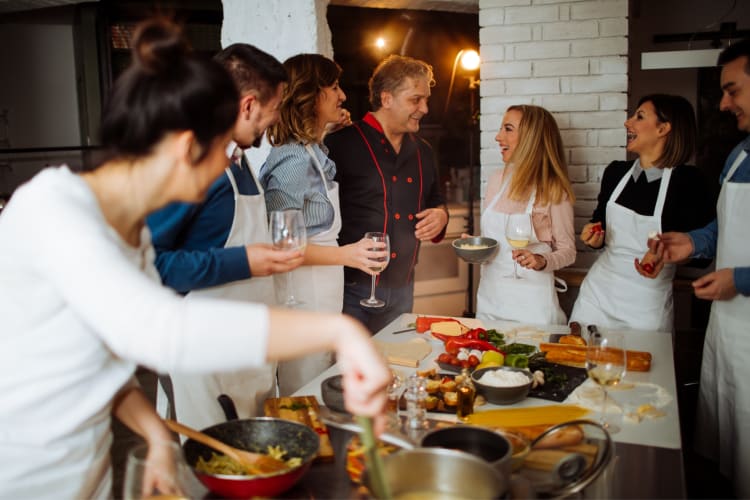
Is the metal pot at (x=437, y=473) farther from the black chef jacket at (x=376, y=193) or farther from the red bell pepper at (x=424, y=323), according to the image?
the black chef jacket at (x=376, y=193)

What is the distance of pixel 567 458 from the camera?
1439mm

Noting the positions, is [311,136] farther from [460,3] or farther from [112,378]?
[460,3]

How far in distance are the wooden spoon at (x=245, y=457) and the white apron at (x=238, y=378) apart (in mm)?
653

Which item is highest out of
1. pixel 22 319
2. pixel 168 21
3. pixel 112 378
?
pixel 168 21

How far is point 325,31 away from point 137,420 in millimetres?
3190

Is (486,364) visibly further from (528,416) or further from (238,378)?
(238,378)

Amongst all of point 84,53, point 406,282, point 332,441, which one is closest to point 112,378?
point 332,441

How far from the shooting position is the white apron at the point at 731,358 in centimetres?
260

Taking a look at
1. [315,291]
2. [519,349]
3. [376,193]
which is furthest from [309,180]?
[519,349]

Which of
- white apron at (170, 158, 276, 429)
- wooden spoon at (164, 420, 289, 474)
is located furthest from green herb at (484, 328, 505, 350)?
wooden spoon at (164, 420, 289, 474)

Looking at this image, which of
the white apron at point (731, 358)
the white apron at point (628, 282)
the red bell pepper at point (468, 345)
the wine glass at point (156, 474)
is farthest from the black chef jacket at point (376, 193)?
the wine glass at point (156, 474)

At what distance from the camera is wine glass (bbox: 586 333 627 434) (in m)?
1.77

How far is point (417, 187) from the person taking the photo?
3.58m

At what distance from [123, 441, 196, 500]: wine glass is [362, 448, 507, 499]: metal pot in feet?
1.18
